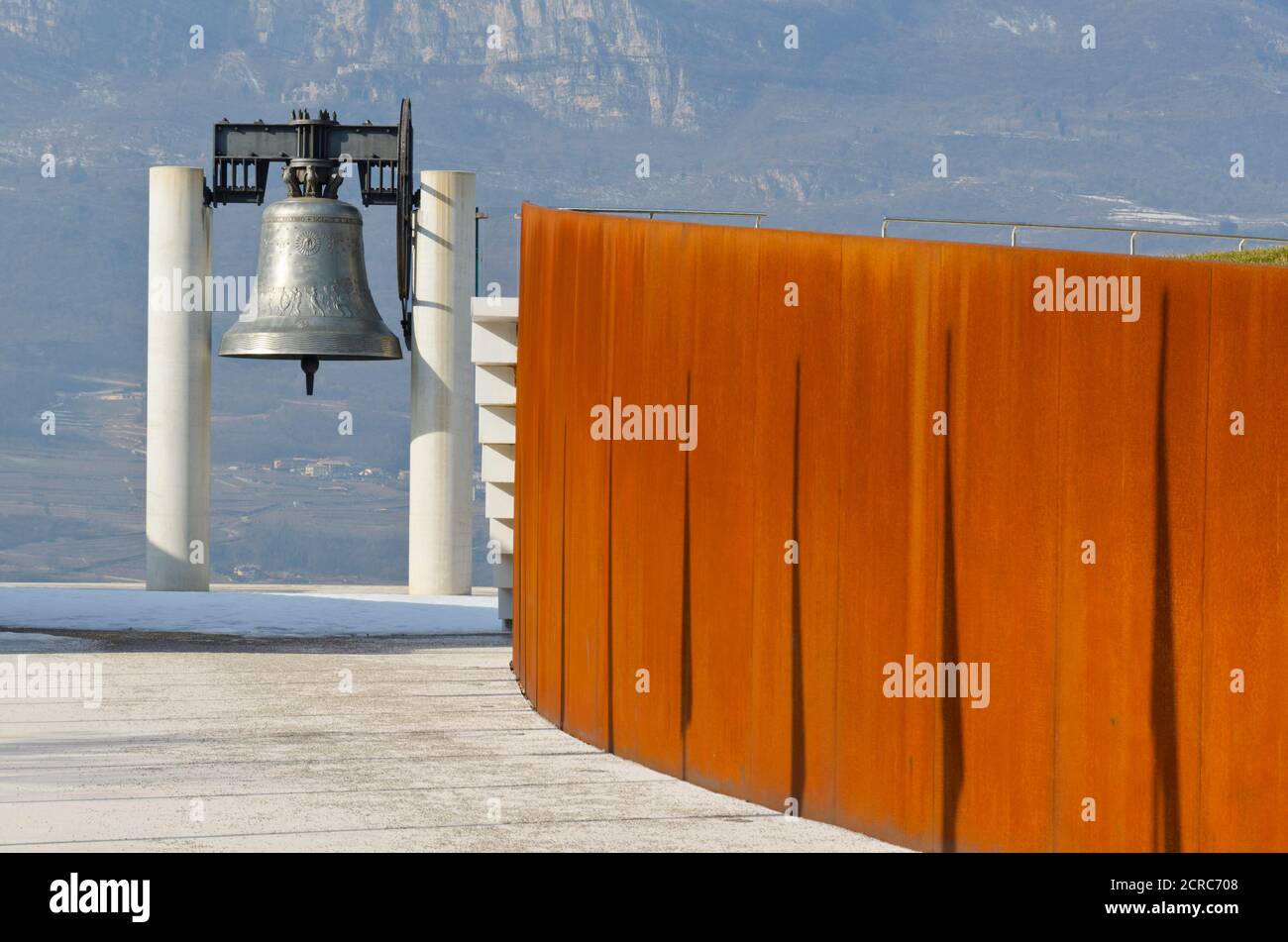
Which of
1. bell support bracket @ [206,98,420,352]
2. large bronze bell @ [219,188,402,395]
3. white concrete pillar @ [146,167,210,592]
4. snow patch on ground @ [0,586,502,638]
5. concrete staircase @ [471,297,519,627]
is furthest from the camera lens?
white concrete pillar @ [146,167,210,592]

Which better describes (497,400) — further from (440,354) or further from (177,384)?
(177,384)

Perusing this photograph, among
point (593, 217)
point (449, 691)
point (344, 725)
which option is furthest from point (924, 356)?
point (449, 691)

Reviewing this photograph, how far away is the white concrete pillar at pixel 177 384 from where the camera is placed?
35312 millimetres

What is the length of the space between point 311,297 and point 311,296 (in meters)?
0.01

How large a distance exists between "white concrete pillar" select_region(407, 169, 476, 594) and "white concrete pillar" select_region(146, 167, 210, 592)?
3.91 m

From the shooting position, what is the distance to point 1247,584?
10.8 m

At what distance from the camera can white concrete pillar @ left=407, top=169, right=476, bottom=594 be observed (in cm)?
3503

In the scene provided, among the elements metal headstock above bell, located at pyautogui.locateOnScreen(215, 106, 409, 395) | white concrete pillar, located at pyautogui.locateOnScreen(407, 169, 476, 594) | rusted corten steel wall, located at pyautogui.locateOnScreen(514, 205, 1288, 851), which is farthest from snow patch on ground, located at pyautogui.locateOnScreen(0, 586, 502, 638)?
rusted corten steel wall, located at pyautogui.locateOnScreen(514, 205, 1288, 851)

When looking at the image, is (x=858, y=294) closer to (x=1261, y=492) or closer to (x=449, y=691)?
(x=1261, y=492)

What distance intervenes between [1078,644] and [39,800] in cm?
722

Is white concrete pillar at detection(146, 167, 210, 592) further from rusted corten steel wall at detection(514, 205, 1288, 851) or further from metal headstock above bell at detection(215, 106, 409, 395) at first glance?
rusted corten steel wall at detection(514, 205, 1288, 851)

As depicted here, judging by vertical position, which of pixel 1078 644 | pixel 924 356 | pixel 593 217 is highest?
pixel 593 217
